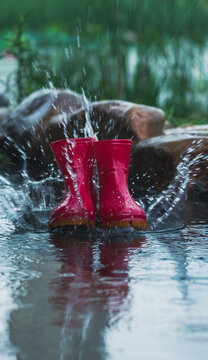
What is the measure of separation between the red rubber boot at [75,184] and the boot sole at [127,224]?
0.17ft

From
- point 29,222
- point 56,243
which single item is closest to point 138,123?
point 29,222

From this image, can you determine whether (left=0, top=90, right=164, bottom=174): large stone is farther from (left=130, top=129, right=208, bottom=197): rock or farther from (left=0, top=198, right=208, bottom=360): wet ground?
(left=0, top=198, right=208, bottom=360): wet ground

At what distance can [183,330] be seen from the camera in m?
0.97

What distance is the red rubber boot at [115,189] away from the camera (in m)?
Result: 1.89

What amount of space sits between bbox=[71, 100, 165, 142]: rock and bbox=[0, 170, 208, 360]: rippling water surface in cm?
181

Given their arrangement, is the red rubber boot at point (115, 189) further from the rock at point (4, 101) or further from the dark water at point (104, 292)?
the rock at point (4, 101)

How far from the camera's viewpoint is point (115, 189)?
196 centimetres

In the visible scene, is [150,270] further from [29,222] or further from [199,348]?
[29,222]

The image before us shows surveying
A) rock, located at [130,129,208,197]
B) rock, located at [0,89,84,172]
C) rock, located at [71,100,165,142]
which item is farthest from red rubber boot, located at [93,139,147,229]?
rock, located at [0,89,84,172]

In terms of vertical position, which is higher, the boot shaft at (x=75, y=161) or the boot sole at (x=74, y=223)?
the boot shaft at (x=75, y=161)

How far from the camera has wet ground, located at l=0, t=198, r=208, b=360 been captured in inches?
35.6

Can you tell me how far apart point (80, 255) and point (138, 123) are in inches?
91.4

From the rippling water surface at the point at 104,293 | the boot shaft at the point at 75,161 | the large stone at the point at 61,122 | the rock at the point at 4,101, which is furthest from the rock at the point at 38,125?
the rock at the point at 4,101

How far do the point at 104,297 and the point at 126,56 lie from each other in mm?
5391
